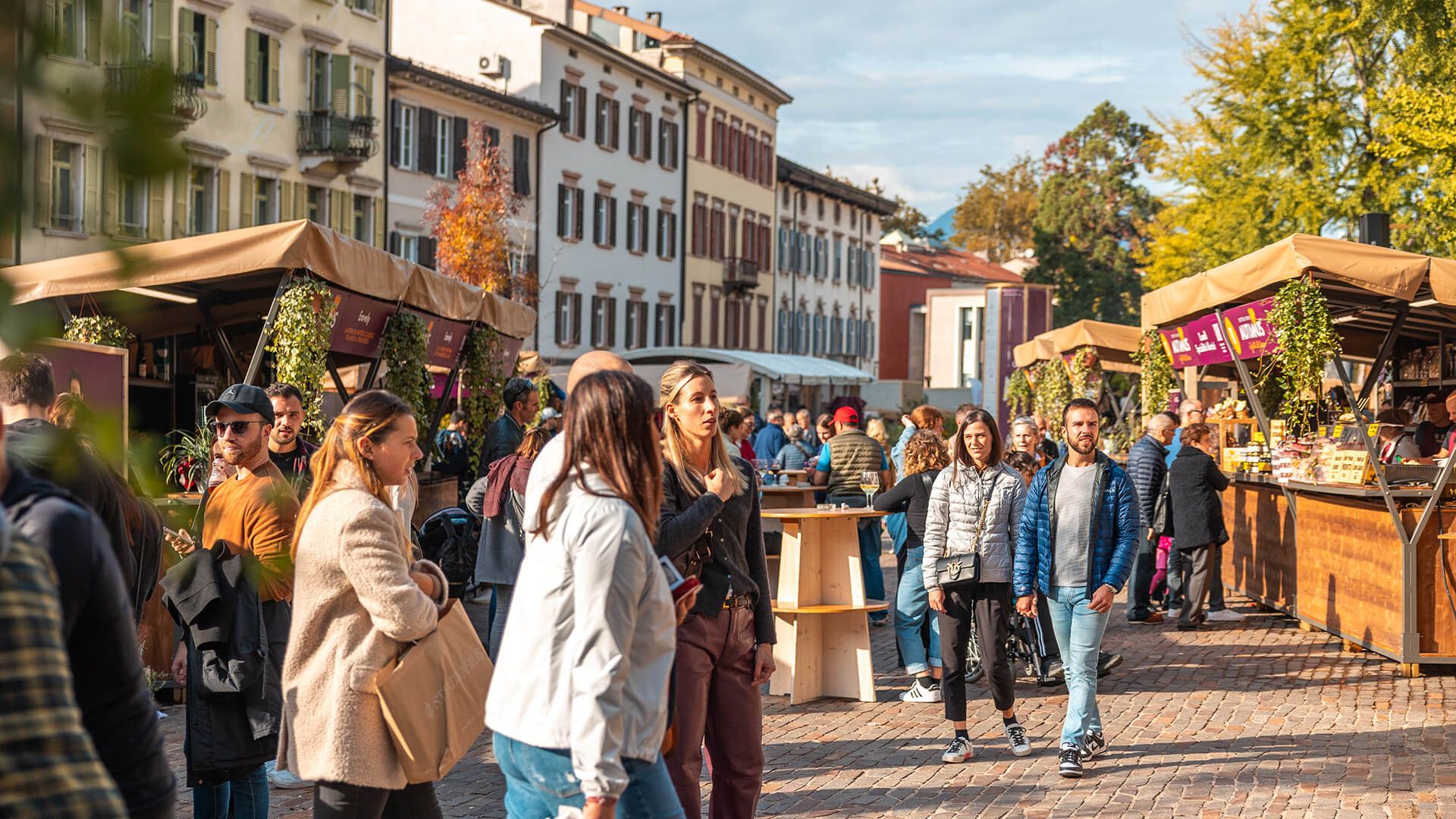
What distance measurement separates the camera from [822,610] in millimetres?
10523

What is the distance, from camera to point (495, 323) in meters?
17.3

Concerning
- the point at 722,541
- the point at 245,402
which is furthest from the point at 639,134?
the point at 722,541

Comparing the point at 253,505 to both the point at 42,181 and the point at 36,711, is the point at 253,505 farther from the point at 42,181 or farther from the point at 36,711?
the point at 42,181

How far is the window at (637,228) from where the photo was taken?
177 ft

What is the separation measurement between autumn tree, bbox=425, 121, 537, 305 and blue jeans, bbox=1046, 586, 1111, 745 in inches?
1197

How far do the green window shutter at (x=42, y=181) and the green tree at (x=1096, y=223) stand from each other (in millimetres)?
77071

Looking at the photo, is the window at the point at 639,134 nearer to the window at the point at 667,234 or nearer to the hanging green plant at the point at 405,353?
the window at the point at 667,234

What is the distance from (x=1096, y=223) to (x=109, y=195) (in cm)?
7814

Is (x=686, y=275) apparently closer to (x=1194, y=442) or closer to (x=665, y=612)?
(x=1194, y=442)

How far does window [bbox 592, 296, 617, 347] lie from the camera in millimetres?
51188

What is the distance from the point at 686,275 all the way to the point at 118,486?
5436cm

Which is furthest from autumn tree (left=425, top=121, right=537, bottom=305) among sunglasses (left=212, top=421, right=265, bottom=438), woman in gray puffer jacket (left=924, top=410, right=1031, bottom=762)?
sunglasses (left=212, top=421, right=265, bottom=438)

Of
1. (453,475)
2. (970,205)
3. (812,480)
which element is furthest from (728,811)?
(970,205)

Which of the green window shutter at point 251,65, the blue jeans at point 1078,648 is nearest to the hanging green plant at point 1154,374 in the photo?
the blue jeans at point 1078,648
